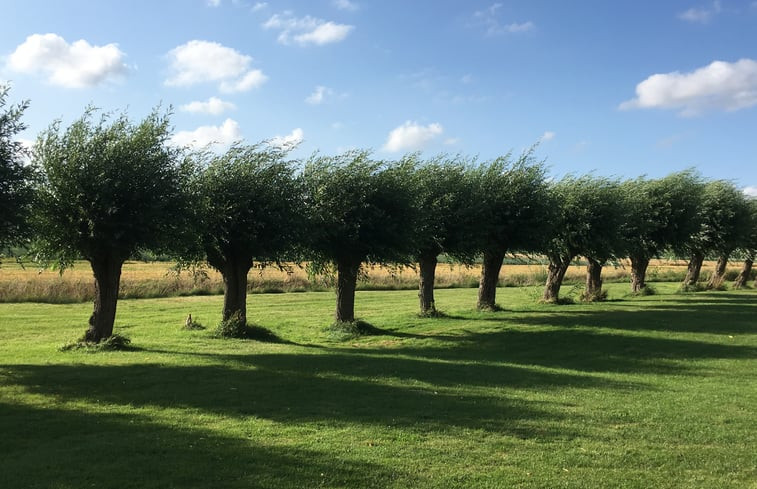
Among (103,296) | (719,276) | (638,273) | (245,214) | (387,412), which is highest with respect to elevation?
(245,214)

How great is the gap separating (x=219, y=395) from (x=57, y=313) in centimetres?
2272

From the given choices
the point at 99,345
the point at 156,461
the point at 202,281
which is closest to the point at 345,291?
the point at 202,281

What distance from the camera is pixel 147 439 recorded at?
8.05 metres

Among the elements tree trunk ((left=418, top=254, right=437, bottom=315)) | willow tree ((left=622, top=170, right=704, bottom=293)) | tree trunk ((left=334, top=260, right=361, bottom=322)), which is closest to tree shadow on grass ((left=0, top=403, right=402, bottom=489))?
tree trunk ((left=334, top=260, right=361, bottom=322))

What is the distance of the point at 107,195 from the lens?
52.7ft

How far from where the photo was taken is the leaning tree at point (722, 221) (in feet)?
138

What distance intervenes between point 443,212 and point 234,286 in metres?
9.73

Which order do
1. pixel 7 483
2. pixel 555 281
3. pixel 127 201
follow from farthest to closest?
pixel 555 281 → pixel 127 201 → pixel 7 483

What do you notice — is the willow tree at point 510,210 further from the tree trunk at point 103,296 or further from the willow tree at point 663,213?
the tree trunk at point 103,296

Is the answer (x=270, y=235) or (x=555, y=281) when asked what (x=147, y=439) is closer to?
(x=270, y=235)

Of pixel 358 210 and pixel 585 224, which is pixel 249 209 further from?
pixel 585 224

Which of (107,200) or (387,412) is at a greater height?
(107,200)

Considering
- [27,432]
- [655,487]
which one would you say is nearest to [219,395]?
[27,432]

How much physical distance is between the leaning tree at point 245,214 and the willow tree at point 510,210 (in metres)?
9.30
